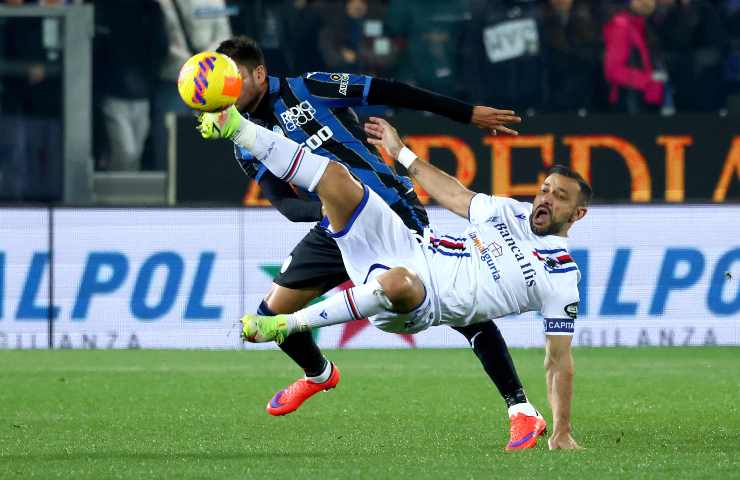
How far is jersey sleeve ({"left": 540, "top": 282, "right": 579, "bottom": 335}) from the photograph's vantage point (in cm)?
771

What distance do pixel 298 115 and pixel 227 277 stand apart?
5972 millimetres

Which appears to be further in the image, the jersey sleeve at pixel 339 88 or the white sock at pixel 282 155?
the jersey sleeve at pixel 339 88

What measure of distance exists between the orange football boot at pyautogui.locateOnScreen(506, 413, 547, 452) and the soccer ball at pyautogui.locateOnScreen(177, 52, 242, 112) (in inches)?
79.3

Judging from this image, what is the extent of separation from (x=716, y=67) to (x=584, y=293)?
3401 millimetres

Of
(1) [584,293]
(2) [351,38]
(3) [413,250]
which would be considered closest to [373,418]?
(3) [413,250]

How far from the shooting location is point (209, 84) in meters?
7.40

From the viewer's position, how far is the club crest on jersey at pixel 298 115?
27.8 feet

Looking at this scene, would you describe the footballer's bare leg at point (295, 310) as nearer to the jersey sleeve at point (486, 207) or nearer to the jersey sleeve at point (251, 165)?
the jersey sleeve at point (251, 165)

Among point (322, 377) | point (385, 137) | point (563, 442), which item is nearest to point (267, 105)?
point (385, 137)

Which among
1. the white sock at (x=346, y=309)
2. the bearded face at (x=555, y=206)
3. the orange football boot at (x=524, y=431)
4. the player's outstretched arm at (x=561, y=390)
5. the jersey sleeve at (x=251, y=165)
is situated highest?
the bearded face at (x=555, y=206)

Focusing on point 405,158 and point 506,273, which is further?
point 405,158

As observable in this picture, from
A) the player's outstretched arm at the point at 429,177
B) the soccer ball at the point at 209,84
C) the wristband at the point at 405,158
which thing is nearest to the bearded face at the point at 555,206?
the player's outstretched arm at the point at 429,177

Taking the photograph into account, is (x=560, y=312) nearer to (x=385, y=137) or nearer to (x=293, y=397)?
(x=385, y=137)

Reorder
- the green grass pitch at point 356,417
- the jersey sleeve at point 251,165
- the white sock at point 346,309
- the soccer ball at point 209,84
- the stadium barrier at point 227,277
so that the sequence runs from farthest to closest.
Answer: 1. the stadium barrier at point 227,277
2. the jersey sleeve at point 251,165
3. the white sock at point 346,309
4. the soccer ball at point 209,84
5. the green grass pitch at point 356,417
